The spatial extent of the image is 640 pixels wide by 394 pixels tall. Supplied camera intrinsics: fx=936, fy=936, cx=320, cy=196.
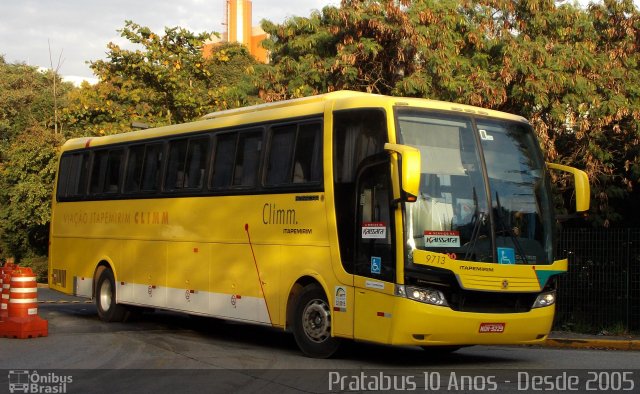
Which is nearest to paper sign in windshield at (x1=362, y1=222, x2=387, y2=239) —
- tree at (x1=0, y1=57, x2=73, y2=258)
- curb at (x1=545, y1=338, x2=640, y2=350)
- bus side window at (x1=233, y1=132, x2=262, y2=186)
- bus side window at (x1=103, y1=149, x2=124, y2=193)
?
bus side window at (x1=233, y1=132, x2=262, y2=186)

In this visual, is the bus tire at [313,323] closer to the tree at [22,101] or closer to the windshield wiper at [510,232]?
the windshield wiper at [510,232]

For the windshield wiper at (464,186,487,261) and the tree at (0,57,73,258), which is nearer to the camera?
the windshield wiper at (464,186,487,261)

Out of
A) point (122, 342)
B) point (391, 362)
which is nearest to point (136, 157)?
point (122, 342)

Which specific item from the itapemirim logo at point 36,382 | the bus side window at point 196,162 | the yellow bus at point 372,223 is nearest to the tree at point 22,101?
the bus side window at point 196,162

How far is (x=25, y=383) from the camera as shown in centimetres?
1019

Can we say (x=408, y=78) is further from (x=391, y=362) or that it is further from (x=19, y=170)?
(x=19, y=170)

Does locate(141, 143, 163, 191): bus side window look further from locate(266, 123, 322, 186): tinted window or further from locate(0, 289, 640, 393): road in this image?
locate(266, 123, 322, 186): tinted window

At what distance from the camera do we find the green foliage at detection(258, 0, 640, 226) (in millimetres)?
21859

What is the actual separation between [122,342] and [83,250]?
18.2 ft

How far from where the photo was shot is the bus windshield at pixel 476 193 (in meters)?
11.4

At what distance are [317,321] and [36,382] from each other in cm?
396

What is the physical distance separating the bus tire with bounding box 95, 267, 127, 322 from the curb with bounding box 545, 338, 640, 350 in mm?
8201

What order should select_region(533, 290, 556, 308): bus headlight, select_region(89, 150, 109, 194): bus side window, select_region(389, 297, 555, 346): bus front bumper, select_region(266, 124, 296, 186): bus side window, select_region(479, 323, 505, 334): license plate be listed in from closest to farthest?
select_region(389, 297, 555, 346): bus front bumper < select_region(479, 323, 505, 334): license plate < select_region(533, 290, 556, 308): bus headlight < select_region(266, 124, 296, 186): bus side window < select_region(89, 150, 109, 194): bus side window

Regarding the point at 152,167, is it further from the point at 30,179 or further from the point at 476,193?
the point at 30,179
